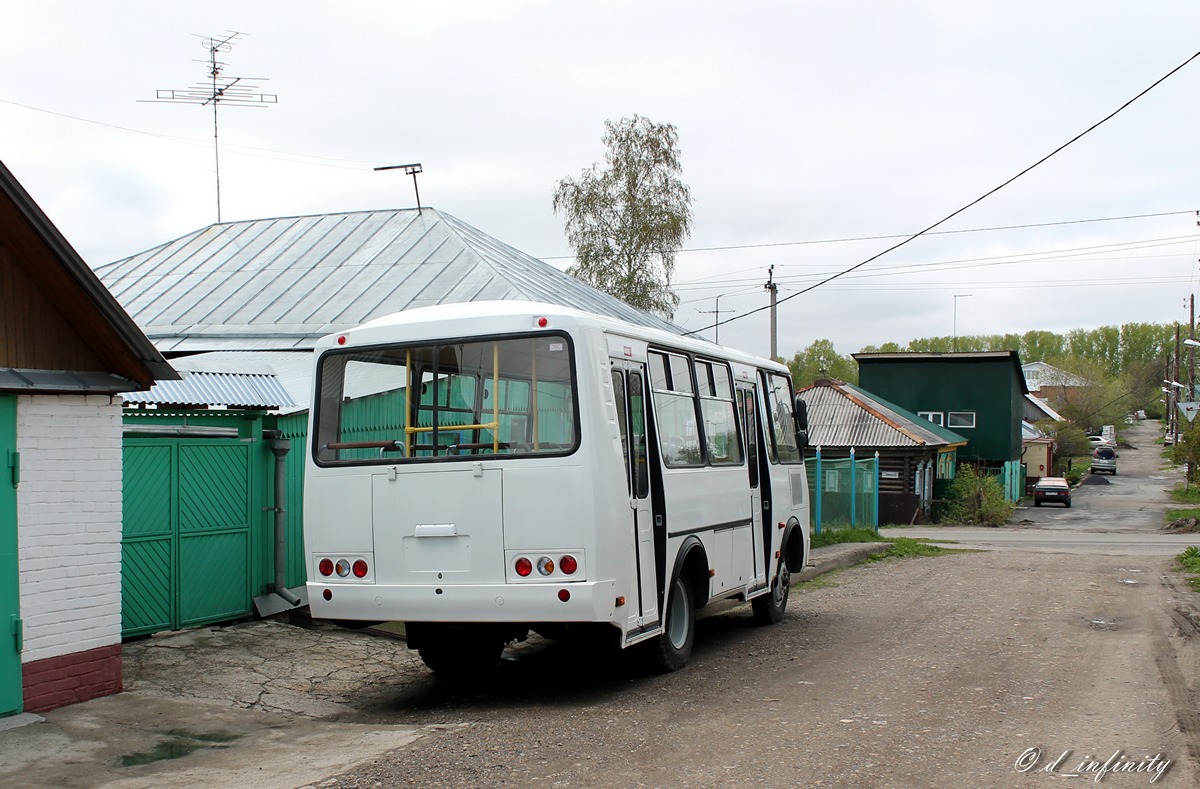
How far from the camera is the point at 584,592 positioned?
25.2 feet

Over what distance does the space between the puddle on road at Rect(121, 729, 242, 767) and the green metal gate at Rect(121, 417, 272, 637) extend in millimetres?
2639

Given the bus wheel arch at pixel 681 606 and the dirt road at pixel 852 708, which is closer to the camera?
the dirt road at pixel 852 708

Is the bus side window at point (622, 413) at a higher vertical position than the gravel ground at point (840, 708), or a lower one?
higher

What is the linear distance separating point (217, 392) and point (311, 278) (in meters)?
7.56

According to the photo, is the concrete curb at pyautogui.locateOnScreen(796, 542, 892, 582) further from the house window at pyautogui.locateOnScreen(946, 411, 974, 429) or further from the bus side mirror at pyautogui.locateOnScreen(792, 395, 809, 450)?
the house window at pyautogui.locateOnScreen(946, 411, 974, 429)

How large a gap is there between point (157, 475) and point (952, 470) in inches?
1722

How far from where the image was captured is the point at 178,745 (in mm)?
7012

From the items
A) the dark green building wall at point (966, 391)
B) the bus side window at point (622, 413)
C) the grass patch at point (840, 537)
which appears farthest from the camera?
the dark green building wall at point (966, 391)

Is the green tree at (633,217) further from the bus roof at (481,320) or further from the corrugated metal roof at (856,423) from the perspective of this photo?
the bus roof at (481,320)

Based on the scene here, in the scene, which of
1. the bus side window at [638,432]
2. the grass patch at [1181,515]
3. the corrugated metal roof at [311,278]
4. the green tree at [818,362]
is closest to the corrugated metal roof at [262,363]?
the corrugated metal roof at [311,278]

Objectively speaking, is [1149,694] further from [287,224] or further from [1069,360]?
[1069,360]

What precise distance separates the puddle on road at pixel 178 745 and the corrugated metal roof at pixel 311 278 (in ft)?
29.1

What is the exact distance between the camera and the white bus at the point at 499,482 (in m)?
7.82

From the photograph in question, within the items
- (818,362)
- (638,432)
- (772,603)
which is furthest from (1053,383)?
(638,432)
